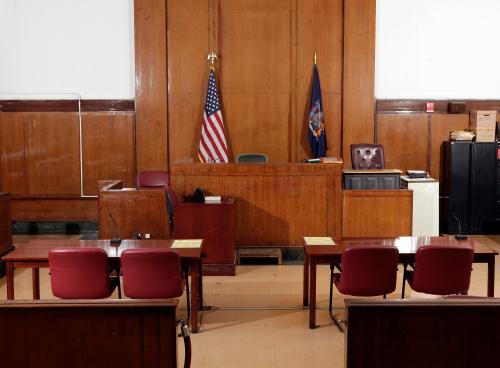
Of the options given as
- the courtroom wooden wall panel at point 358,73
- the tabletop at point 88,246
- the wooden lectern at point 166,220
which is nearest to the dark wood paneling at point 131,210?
the wooden lectern at point 166,220

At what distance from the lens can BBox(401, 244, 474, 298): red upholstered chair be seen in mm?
5270

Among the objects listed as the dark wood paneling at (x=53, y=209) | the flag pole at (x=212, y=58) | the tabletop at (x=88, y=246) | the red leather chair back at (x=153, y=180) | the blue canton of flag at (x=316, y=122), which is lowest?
the dark wood paneling at (x=53, y=209)

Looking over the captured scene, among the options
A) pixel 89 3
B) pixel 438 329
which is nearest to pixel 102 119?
pixel 89 3

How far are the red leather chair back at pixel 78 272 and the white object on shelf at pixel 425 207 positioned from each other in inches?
179

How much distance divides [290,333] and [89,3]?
6490 mm

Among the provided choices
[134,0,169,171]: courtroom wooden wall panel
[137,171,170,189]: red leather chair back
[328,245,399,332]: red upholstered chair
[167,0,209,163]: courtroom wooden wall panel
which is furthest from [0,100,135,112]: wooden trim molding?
[328,245,399,332]: red upholstered chair

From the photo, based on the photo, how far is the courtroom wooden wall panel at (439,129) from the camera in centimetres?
1004

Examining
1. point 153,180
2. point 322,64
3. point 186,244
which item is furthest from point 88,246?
point 322,64

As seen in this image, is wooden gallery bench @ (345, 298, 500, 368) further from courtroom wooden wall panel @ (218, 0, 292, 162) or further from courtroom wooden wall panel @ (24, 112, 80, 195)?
courtroom wooden wall panel @ (24, 112, 80, 195)

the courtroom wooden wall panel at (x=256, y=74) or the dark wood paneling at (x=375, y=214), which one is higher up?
the courtroom wooden wall panel at (x=256, y=74)

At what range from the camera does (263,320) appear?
19.4 ft

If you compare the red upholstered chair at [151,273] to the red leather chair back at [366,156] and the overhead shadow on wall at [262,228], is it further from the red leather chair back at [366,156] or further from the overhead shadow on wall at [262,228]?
the red leather chair back at [366,156]

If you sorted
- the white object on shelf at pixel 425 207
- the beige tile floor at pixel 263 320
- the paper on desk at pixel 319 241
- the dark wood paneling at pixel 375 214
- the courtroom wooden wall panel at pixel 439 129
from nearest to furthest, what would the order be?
the beige tile floor at pixel 263 320
the paper on desk at pixel 319 241
the dark wood paneling at pixel 375 214
the white object on shelf at pixel 425 207
the courtroom wooden wall panel at pixel 439 129

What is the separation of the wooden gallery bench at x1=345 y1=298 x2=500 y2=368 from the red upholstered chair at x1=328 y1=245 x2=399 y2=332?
182 cm
